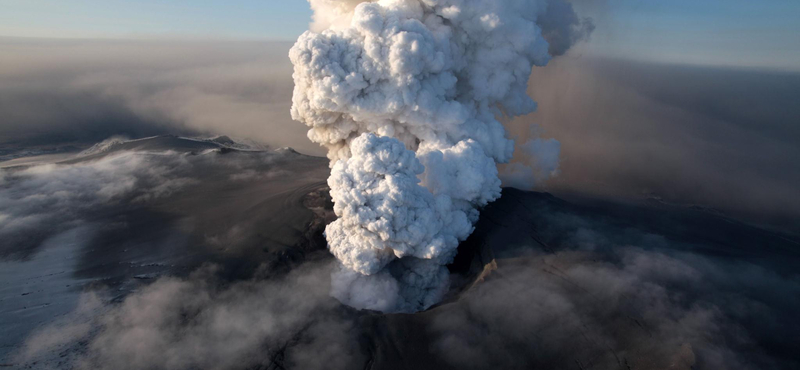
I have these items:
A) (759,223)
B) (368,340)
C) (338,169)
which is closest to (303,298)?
(368,340)

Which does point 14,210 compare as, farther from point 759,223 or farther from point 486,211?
point 759,223

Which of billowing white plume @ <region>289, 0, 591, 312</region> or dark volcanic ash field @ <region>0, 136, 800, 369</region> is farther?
billowing white plume @ <region>289, 0, 591, 312</region>

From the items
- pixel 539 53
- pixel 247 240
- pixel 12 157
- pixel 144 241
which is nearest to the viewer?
pixel 247 240

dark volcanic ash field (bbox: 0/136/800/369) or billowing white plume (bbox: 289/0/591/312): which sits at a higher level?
billowing white plume (bbox: 289/0/591/312)

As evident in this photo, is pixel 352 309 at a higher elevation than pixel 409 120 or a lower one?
lower

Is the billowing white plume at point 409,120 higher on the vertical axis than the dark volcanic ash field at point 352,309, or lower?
higher
